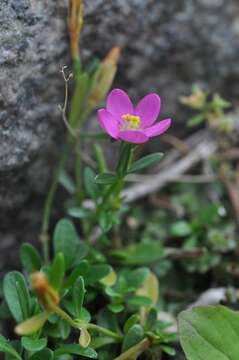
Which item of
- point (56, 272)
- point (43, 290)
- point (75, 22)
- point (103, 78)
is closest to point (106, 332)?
point (56, 272)

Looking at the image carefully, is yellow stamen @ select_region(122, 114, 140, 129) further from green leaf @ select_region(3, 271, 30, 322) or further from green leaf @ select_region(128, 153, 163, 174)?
green leaf @ select_region(3, 271, 30, 322)

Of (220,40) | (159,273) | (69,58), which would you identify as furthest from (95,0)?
(159,273)

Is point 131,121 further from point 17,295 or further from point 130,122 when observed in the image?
point 17,295

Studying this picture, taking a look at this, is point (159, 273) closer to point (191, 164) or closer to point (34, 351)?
point (191, 164)

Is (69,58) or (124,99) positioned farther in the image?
(69,58)

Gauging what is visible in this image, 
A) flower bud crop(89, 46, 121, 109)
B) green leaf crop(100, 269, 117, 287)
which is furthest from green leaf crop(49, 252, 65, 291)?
flower bud crop(89, 46, 121, 109)

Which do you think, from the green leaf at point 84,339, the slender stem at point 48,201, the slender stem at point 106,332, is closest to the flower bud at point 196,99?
the slender stem at point 48,201
